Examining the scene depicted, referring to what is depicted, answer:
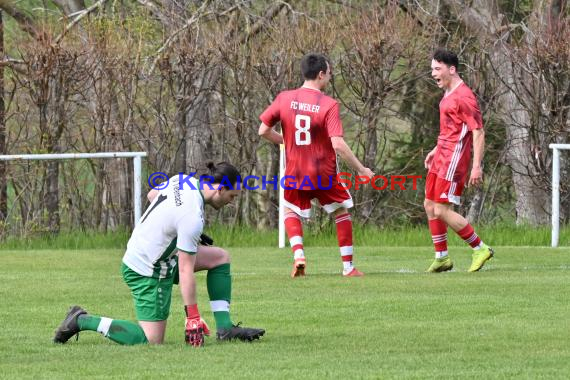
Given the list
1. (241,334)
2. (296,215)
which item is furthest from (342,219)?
(241,334)

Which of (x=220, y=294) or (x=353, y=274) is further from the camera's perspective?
(x=353, y=274)

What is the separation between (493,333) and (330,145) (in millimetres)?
4056

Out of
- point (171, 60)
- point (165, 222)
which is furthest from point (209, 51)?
point (165, 222)

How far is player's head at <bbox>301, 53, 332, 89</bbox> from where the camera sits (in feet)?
40.1

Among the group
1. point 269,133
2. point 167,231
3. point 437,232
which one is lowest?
point 437,232

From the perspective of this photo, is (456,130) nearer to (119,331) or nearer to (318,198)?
(318,198)

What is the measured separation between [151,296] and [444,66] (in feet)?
16.0

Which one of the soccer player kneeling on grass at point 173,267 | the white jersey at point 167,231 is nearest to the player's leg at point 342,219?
the soccer player kneeling on grass at point 173,267

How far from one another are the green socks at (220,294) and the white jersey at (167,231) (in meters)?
0.29

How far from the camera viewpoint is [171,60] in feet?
59.9

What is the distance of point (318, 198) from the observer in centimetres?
1273

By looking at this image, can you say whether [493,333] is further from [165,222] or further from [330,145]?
[330,145]

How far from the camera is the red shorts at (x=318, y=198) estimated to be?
12.6 metres

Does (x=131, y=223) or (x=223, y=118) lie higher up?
(x=223, y=118)
